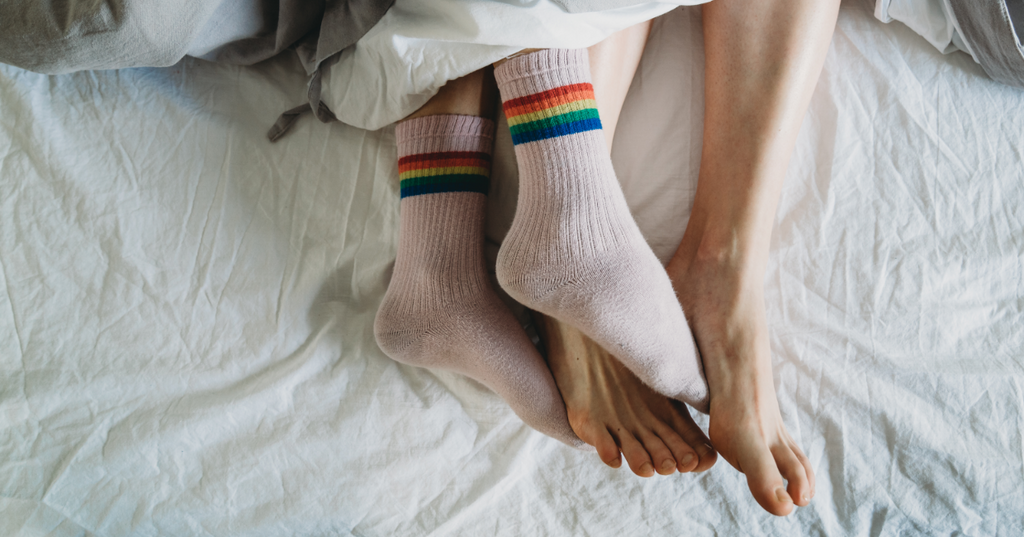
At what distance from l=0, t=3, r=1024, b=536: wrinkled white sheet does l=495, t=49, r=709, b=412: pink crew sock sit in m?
0.14

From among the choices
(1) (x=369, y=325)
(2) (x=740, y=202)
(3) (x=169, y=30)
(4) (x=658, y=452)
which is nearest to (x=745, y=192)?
(2) (x=740, y=202)

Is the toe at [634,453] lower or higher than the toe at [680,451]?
lower

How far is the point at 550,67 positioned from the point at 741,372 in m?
0.37

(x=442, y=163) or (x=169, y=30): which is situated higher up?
(x=169, y=30)

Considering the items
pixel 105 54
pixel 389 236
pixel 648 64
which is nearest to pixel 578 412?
pixel 389 236

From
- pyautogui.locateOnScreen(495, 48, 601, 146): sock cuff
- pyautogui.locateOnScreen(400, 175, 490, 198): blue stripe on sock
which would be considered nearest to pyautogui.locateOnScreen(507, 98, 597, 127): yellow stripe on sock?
pyautogui.locateOnScreen(495, 48, 601, 146): sock cuff

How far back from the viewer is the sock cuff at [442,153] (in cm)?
63

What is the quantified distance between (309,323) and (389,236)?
0.14 m

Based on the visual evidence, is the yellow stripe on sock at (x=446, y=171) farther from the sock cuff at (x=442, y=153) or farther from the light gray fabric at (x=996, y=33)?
the light gray fabric at (x=996, y=33)

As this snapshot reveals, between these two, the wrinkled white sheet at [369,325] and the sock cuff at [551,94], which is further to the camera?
the wrinkled white sheet at [369,325]

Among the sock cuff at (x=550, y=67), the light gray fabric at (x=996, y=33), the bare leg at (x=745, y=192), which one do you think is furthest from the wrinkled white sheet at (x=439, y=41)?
the light gray fabric at (x=996, y=33)

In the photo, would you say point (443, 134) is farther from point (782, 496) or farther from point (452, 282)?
point (782, 496)

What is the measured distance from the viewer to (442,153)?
0.63 meters

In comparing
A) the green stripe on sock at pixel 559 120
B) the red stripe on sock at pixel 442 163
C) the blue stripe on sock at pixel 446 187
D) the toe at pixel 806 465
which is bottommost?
the toe at pixel 806 465
